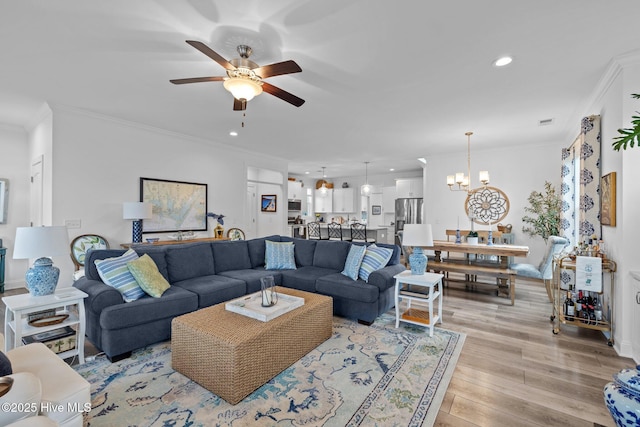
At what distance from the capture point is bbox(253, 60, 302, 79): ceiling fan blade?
7.30 ft

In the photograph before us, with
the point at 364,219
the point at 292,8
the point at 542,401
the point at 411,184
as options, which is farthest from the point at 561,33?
the point at 364,219

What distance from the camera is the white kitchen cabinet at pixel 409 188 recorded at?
8.80m

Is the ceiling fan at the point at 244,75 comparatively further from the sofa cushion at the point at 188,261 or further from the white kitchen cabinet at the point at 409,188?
the white kitchen cabinet at the point at 409,188

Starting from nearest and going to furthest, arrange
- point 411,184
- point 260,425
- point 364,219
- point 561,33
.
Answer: point 260,425, point 561,33, point 411,184, point 364,219

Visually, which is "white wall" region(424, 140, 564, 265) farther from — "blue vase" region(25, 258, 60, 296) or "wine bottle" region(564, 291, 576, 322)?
"blue vase" region(25, 258, 60, 296)

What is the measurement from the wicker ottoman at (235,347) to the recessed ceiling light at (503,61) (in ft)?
9.38

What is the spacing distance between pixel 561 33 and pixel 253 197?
7.00 meters

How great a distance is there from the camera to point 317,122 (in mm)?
4535

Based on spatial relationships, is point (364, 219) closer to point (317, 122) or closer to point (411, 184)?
point (411, 184)

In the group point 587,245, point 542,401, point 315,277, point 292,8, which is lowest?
point 542,401

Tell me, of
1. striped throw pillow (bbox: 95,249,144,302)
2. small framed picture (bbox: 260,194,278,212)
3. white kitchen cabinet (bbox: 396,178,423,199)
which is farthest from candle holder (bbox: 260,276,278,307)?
white kitchen cabinet (bbox: 396,178,423,199)

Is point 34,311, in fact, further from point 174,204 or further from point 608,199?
point 608,199

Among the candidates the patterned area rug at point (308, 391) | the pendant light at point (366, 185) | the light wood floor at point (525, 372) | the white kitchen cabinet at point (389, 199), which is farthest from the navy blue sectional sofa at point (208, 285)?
the white kitchen cabinet at point (389, 199)

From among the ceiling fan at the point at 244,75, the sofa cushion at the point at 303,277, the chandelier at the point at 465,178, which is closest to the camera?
the ceiling fan at the point at 244,75
